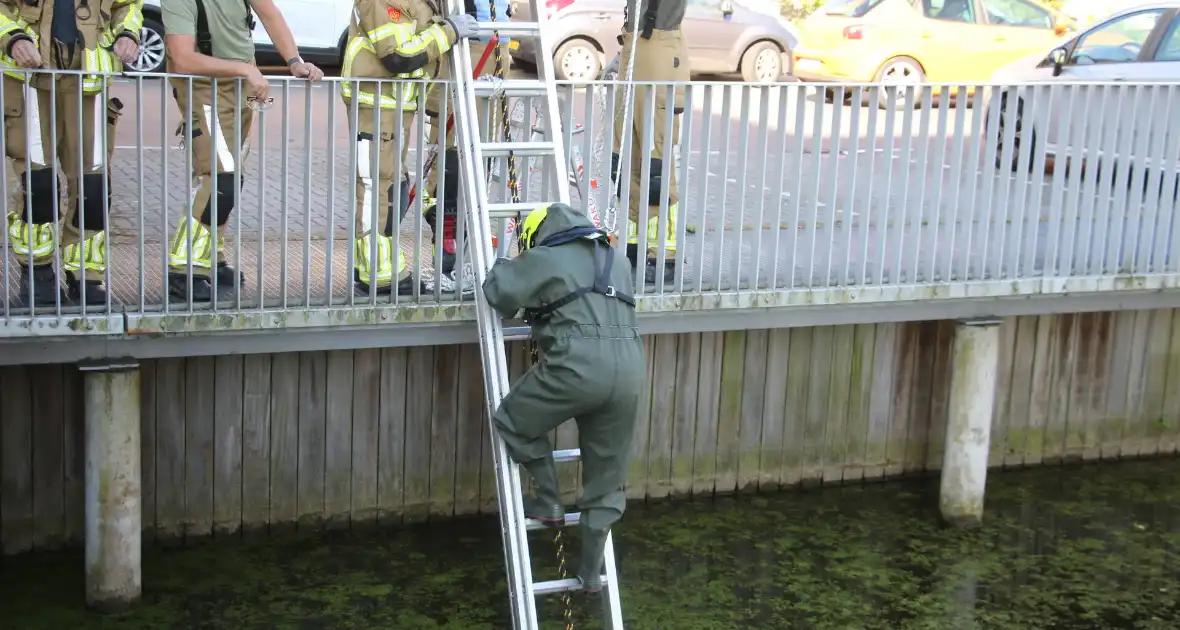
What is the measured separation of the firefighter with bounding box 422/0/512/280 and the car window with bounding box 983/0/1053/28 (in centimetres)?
1164

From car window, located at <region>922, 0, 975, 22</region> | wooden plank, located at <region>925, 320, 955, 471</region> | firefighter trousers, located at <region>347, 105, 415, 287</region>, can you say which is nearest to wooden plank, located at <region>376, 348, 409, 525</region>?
firefighter trousers, located at <region>347, 105, 415, 287</region>

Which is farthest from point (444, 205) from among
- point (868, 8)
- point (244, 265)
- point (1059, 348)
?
point (868, 8)

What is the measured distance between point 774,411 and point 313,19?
8103mm

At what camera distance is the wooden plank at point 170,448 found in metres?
6.95

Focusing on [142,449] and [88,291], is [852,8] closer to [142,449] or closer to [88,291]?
[142,449]

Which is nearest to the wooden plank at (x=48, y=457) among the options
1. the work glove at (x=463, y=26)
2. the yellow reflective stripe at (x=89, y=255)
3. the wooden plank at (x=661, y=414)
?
the yellow reflective stripe at (x=89, y=255)

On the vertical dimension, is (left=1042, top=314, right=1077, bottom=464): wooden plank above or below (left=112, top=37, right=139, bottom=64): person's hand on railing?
below

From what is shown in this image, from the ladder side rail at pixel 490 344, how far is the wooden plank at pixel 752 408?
7.76ft

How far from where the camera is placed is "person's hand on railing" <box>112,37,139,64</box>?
6207mm

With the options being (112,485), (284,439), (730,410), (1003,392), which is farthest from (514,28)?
(1003,392)

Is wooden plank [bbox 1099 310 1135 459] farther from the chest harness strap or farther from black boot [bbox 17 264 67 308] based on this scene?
black boot [bbox 17 264 67 308]

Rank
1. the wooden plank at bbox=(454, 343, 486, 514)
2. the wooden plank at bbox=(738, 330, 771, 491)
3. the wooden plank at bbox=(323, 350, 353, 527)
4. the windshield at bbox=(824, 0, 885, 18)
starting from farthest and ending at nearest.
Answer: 1. the windshield at bbox=(824, 0, 885, 18)
2. the wooden plank at bbox=(738, 330, 771, 491)
3. the wooden plank at bbox=(454, 343, 486, 514)
4. the wooden plank at bbox=(323, 350, 353, 527)

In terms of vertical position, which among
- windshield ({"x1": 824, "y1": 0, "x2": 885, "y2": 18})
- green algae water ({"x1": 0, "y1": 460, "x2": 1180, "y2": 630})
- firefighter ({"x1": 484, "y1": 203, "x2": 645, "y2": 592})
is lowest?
green algae water ({"x1": 0, "y1": 460, "x2": 1180, "y2": 630})

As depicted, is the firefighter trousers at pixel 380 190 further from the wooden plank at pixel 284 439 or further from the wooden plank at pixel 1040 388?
the wooden plank at pixel 1040 388
